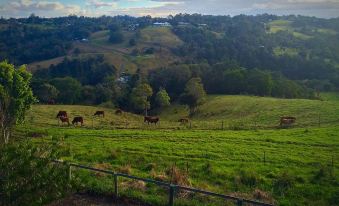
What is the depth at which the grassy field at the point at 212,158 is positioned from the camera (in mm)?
21781

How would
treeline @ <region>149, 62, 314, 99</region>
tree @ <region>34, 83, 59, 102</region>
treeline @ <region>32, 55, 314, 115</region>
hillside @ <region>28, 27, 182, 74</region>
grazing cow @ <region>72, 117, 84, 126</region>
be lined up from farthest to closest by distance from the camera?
hillside @ <region>28, 27, 182, 74</region>, tree @ <region>34, 83, 59, 102</region>, treeline @ <region>149, 62, 314, 99</region>, treeline @ <region>32, 55, 314, 115</region>, grazing cow @ <region>72, 117, 84, 126</region>

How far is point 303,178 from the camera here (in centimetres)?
2555

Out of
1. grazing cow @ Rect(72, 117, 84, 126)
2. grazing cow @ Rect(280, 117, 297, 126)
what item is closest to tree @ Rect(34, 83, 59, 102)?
grazing cow @ Rect(72, 117, 84, 126)

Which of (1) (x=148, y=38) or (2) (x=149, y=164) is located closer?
(2) (x=149, y=164)

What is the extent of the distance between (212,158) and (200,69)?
247ft

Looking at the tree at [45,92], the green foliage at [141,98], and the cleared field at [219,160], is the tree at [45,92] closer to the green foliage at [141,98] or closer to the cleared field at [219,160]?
the green foliage at [141,98]

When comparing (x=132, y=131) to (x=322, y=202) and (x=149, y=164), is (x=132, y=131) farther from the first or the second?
(x=322, y=202)

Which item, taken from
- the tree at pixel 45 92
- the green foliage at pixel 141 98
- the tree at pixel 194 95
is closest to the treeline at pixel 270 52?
the tree at pixel 194 95

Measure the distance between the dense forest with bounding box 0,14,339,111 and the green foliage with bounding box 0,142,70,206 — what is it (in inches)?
2554

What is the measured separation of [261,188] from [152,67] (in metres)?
121

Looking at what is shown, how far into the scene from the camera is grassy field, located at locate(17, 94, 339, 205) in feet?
71.5

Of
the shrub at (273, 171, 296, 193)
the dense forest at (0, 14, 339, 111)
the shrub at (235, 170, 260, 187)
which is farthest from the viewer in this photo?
the dense forest at (0, 14, 339, 111)

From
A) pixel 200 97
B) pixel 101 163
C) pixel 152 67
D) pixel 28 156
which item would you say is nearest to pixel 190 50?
pixel 152 67

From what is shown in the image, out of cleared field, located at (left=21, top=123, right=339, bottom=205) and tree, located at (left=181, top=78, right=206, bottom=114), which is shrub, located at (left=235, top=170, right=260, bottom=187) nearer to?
cleared field, located at (left=21, top=123, right=339, bottom=205)
